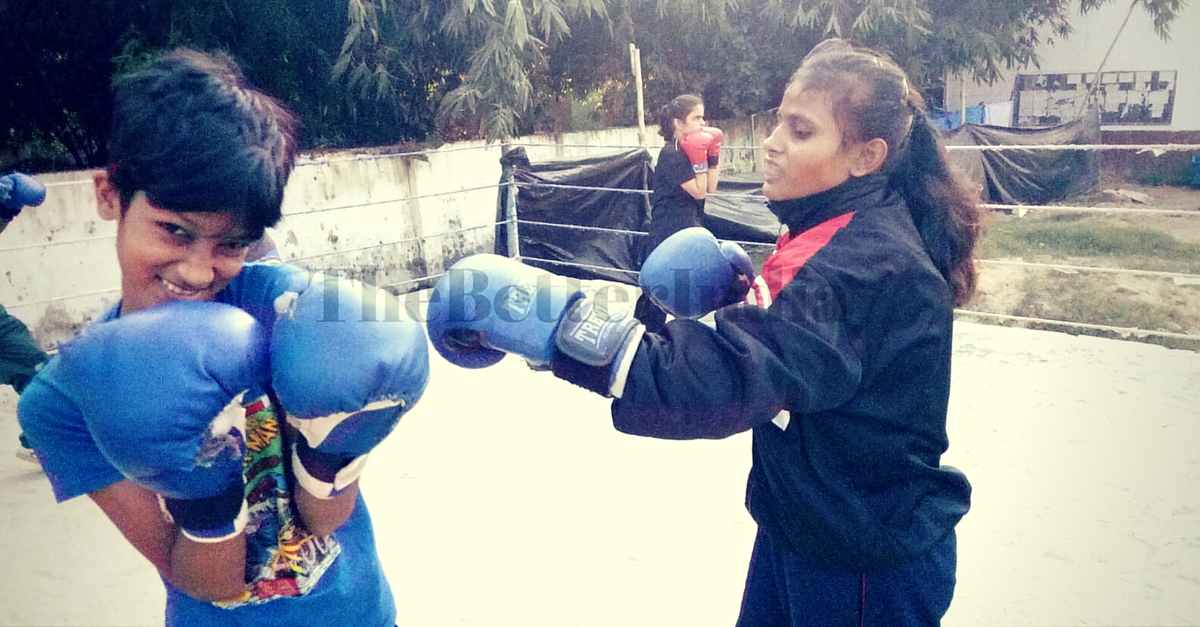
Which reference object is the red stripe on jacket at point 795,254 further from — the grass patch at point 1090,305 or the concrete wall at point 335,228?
the grass patch at point 1090,305

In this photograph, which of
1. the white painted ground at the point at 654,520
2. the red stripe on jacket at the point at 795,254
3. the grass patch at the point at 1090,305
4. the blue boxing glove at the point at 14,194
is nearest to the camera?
the red stripe on jacket at the point at 795,254

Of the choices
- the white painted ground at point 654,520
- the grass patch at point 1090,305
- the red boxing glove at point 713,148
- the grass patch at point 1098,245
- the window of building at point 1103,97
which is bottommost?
the white painted ground at point 654,520

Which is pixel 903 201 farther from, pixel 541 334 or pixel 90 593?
pixel 90 593

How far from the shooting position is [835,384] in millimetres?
1009

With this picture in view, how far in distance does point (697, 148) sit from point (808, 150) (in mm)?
2777

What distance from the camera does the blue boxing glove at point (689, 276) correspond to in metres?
1.23

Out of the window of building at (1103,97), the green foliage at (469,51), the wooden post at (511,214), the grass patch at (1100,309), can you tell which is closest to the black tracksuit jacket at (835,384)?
the grass patch at (1100,309)

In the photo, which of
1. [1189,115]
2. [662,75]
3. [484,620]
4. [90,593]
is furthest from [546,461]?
[1189,115]

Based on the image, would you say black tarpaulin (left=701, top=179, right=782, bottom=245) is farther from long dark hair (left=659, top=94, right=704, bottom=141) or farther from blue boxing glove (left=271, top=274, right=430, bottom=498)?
blue boxing glove (left=271, top=274, right=430, bottom=498)

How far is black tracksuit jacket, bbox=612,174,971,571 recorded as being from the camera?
3.15 ft

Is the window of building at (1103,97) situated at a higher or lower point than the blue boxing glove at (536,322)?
higher

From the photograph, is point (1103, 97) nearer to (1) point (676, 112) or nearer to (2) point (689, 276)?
(1) point (676, 112)

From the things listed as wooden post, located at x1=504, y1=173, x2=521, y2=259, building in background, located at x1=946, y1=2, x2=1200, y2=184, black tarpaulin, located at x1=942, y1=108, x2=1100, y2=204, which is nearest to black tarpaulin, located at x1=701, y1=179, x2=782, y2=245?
wooden post, located at x1=504, y1=173, x2=521, y2=259

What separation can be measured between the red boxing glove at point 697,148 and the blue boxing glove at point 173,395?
3199 mm
